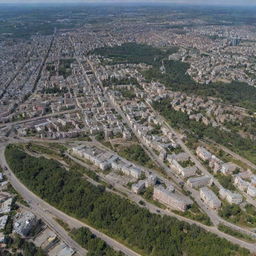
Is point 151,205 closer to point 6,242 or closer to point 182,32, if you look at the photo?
point 6,242

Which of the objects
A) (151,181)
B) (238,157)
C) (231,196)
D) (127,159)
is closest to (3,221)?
(151,181)

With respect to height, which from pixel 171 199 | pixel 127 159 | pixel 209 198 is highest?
pixel 171 199

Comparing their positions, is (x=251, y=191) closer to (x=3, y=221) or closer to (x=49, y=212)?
(x=49, y=212)

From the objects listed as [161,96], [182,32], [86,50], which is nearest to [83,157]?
[161,96]

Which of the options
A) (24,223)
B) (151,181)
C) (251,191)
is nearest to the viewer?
(24,223)

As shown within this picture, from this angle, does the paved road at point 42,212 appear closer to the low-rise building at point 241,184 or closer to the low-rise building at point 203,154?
the low-rise building at point 241,184

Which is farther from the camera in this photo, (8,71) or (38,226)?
(8,71)
